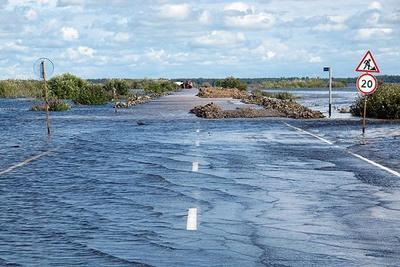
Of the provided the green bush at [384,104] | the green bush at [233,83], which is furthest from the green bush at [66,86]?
the green bush at [384,104]

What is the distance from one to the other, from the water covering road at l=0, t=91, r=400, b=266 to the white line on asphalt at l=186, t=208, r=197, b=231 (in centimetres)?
10

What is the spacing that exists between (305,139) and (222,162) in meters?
9.03

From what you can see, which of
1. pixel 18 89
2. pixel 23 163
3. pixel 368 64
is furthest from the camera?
pixel 18 89

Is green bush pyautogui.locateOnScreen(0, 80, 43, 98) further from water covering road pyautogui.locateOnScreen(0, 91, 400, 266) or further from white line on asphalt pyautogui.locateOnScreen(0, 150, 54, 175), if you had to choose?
water covering road pyautogui.locateOnScreen(0, 91, 400, 266)

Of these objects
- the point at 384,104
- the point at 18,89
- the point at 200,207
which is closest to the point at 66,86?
Result: the point at 18,89

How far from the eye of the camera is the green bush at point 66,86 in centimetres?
9981

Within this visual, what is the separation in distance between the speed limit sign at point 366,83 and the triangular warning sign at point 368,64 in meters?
0.43

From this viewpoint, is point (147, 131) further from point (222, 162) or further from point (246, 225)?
point (246, 225)

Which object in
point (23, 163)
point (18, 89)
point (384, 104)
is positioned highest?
point (23, 163)

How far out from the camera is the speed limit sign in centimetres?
3034

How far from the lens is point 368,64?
2992 cm

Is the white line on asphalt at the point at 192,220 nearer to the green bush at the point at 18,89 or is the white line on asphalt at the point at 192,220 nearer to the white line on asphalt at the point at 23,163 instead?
the white line on asphalt at the point at 23,163

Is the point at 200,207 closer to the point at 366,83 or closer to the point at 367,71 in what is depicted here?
the point at 367,71

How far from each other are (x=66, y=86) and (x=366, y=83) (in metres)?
74.7
